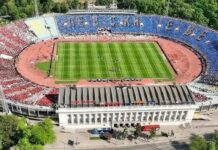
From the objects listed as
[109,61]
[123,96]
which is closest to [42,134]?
[123,96]

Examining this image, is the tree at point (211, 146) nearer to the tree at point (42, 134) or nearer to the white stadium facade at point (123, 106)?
the white stadium facade at point (123, 106)

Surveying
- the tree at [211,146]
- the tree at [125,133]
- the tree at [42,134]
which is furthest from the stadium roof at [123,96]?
the tree at [211,146]

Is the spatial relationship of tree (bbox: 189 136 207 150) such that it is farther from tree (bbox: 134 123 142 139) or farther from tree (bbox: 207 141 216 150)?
tree (bbox: 134 123 142 139)

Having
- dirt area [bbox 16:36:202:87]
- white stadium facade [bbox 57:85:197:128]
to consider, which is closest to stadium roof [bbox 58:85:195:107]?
white stadium facade [bbox 57:85:197:128]

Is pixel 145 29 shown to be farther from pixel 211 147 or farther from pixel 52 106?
pixel 211 147

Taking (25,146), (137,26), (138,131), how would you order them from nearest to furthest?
(25,146) < (138,131) < (137,26)

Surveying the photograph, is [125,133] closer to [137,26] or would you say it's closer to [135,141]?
[135,141]
